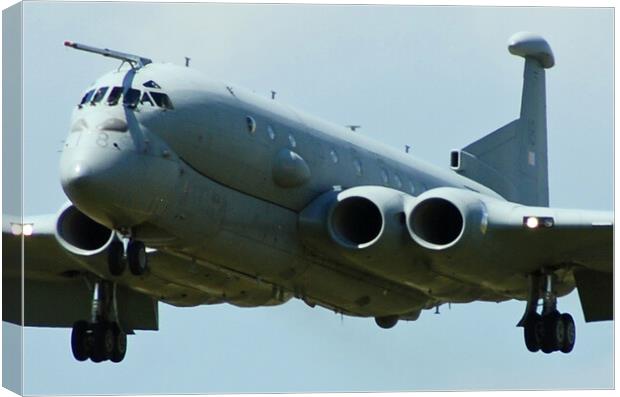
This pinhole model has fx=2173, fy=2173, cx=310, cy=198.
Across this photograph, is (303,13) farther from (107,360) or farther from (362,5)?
(107,360)

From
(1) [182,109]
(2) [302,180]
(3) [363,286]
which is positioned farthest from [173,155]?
(3) [363,286]

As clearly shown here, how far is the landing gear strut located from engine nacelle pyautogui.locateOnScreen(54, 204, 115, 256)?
1.83 m

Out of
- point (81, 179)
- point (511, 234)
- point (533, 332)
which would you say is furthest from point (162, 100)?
point (533, 332)

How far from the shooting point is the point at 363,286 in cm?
3369

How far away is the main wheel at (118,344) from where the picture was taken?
108 feet

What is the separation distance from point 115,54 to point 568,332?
9079 mm

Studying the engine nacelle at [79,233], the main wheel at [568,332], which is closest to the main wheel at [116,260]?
the engine nacelle at [79,233]

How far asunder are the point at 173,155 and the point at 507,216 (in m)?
5.64

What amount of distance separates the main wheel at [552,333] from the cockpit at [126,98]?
299 inches

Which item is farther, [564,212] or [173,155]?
[564,212]

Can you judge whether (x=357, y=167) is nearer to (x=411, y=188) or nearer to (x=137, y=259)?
(x=411, y=188)

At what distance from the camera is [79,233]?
32.2 meters

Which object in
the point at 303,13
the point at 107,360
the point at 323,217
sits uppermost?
the point at 303,13

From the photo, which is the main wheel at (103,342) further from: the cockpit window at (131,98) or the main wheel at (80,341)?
the cockpit window at (131,98)
